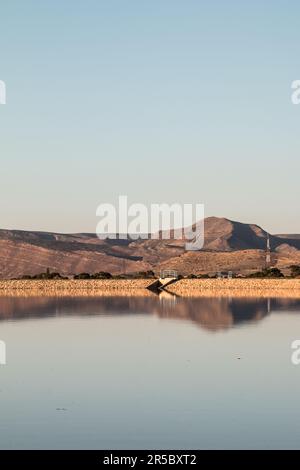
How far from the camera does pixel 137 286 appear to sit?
124 m

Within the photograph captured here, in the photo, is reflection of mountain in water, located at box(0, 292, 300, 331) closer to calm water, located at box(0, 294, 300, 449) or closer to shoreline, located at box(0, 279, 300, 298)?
calm water, located at box(0, 294, 300, 449)

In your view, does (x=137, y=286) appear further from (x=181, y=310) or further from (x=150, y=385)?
(x=150, y=385)

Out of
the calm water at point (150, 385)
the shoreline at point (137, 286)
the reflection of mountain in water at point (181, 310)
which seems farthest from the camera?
the shoreline at point (137, 286)

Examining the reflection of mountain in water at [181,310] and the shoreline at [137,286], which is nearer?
the reflection of mountain in water at [181,310]

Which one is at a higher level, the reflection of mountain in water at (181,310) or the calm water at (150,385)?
the reflection of mountain in water at (181,310)

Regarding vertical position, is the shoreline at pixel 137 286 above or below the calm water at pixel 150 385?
above

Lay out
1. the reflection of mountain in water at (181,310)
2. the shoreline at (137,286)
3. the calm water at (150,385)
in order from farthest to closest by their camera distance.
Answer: the shoreline at (137,286), the reflection of mountain in water at (181,310), the calm water at (150,385)

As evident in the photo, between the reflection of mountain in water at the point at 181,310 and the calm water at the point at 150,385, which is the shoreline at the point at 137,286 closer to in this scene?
the reflection of mountain in water at the point at 181,310

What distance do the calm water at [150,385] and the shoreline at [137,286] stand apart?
2292 inches

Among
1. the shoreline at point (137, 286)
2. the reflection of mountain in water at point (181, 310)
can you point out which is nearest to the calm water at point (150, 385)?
the reflection of mountain in water at point (181, 310)

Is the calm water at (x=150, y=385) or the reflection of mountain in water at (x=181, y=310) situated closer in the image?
the calm water at (x=150, y=385)

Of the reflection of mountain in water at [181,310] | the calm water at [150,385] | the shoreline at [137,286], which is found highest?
the shoreline at [137,286]

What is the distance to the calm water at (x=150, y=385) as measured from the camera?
22969mm
